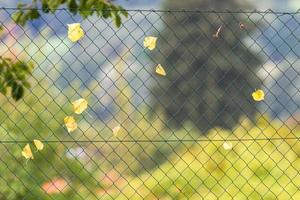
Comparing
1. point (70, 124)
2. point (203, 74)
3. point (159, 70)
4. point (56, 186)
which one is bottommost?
point (56, 186)

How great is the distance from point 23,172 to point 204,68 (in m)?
5.39

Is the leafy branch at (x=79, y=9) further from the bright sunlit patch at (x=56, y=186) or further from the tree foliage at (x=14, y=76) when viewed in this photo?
the bright sunlit patch at (x=56, y=186)

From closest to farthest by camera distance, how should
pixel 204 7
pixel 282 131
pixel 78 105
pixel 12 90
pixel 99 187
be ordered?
1. pixel 12 90
2. pixel 78 105
3. pixel 99 187
4. pixel 282 131
5. pixel 204 7

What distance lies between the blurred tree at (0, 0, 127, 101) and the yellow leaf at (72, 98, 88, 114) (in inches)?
53.1

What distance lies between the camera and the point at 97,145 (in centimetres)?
676

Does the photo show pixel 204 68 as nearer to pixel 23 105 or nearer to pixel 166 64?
pixel 166 64

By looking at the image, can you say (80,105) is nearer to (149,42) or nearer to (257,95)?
(149,42)

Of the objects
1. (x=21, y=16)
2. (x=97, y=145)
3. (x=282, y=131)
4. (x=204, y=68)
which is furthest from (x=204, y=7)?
(x=21, y=16)

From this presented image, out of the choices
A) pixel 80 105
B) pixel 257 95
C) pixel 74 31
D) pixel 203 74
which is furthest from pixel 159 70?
pixel 203 74

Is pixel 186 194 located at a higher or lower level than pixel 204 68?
lower

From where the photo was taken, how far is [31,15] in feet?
15.4

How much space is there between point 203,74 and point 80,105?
5.54 metres

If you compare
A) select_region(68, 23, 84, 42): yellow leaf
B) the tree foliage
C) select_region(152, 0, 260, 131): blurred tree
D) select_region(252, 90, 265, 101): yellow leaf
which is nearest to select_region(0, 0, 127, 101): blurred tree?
the tree foliage

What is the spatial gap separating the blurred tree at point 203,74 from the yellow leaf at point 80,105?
4517 mm
